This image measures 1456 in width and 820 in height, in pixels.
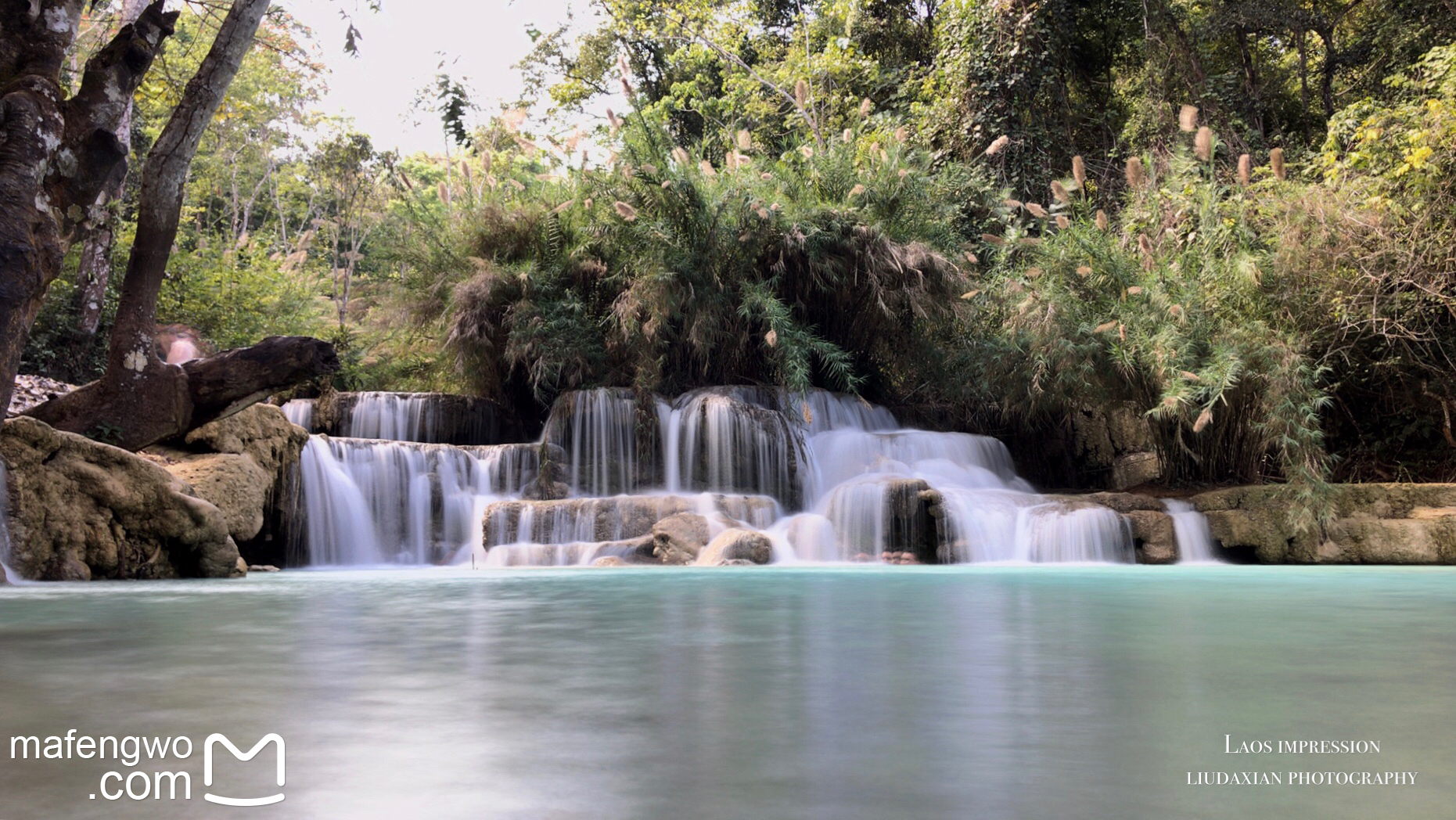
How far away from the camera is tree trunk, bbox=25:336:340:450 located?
643cm

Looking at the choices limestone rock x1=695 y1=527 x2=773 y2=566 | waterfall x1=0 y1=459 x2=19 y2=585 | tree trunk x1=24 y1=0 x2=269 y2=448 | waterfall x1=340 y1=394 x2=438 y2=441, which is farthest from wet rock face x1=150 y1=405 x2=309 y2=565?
limestone rock x1=695 y1=527 x2=773 y2=566

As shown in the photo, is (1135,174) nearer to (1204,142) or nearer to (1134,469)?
(1204,142)

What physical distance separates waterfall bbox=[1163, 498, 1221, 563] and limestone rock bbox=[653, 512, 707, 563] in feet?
12.5

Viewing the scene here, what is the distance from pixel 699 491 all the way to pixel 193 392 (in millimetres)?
4466

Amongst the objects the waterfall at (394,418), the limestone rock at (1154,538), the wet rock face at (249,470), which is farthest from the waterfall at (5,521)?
the limestone rock at (1154,538)

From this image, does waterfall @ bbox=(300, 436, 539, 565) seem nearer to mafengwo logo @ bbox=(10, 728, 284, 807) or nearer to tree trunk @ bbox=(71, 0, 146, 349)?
tree trunk @ bbox=(71, 0, 146, 349)

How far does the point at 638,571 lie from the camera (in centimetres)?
618

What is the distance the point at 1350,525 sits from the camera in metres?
8.09

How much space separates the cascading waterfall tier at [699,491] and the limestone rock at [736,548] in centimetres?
2

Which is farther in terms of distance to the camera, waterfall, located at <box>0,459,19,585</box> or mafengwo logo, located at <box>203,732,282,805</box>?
waterfall, located at <box>0,459,19,585</box>

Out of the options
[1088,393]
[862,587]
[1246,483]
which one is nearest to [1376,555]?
[1246,483]

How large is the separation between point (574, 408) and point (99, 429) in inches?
169

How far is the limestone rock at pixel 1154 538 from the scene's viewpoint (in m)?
8.10

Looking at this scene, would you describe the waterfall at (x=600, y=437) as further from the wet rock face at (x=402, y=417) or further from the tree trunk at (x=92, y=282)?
the tree trunk at (x=92, y=282)
